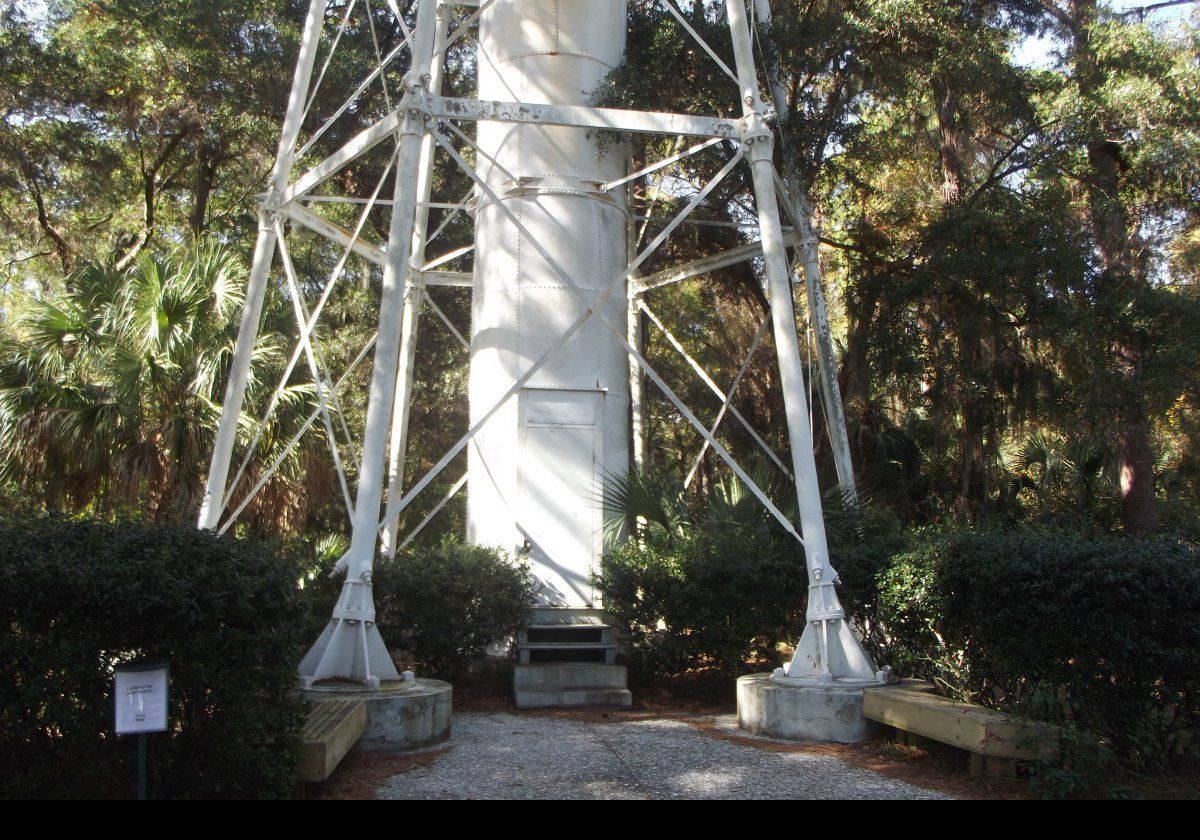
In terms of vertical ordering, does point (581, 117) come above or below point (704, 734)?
above

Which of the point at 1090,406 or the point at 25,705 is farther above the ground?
the point at 1090,406

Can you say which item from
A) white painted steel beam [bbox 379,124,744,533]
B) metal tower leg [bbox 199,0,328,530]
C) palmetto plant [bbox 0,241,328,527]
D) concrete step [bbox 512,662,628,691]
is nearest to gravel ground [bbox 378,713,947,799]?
concrete step [bbox 512,662,628,691]

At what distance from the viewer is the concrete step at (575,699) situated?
1005cm

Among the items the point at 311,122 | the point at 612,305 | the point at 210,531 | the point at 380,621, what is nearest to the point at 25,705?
the point at 210,531

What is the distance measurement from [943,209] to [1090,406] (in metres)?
3.50

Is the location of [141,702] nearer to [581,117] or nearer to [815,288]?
[581,117]

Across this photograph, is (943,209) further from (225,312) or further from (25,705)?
(25,705)

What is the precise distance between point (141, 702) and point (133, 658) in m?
0.42

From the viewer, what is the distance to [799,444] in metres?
9.59

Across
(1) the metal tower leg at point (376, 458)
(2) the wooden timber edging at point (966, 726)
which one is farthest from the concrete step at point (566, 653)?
(2) the wooden timber edging at point (966, 726)

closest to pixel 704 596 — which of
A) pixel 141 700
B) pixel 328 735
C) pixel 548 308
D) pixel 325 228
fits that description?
pixel 548 308

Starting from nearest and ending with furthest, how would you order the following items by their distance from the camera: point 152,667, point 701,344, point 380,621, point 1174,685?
point 152,667 < point 1174,685 < point 380,621 < point 701,344

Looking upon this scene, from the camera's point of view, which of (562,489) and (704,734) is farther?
(562,489)

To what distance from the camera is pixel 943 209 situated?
15.1 m
